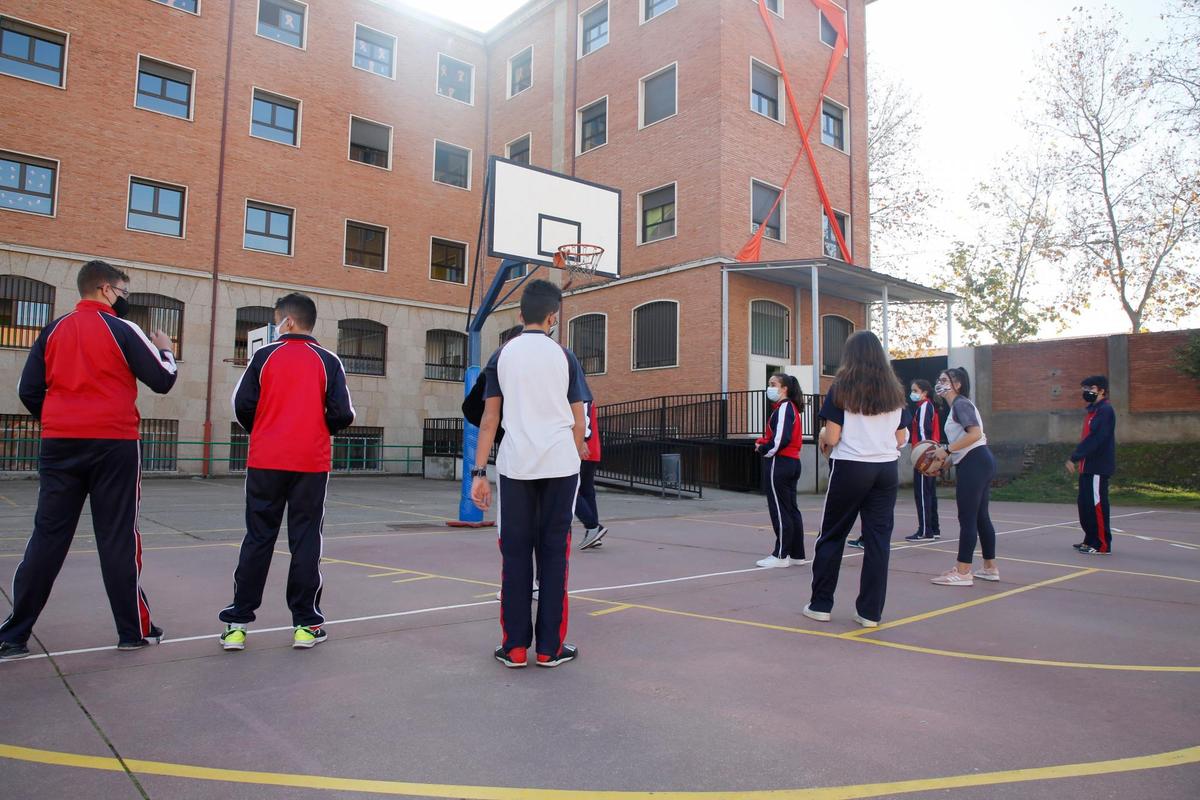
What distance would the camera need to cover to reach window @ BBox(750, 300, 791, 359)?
21.3 m

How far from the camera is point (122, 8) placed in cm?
2056

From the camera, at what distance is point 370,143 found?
25.1 meters

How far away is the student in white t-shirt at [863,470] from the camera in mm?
5043

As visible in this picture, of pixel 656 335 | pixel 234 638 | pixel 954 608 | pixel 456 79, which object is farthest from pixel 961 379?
pixel 456 79

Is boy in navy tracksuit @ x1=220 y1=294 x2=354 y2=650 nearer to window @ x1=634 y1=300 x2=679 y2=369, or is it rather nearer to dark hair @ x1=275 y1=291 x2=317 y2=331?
dark hair @ x1=275 y1=291 x2=317 y2=331

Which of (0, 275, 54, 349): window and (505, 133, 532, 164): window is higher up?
(505, 133, 532, 164): window

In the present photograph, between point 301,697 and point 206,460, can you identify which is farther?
point 206,460

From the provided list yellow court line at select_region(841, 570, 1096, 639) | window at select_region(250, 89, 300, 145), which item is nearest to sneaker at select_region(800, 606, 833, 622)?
yellow court line at select_region(841, 570, 1096, 639)

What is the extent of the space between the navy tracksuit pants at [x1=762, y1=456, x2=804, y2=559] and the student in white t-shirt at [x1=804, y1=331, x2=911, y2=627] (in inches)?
93.2

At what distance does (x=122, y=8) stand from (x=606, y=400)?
16.5 m

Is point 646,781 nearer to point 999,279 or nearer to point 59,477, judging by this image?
point 59,477

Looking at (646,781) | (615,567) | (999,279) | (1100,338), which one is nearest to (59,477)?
(646,781)

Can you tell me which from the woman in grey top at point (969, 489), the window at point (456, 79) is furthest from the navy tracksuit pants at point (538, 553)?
the window at point (456, 79)

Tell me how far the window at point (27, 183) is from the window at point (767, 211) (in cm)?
1780
